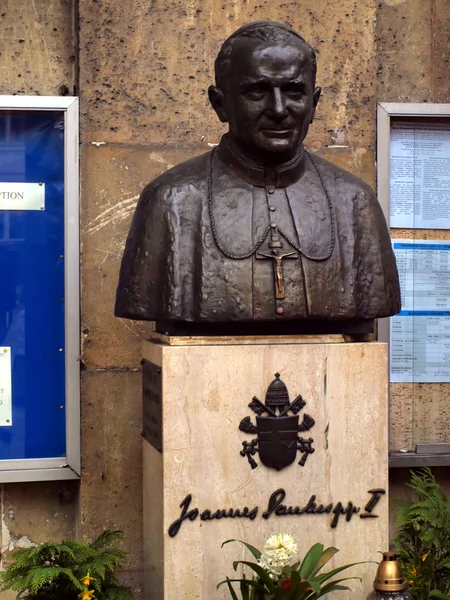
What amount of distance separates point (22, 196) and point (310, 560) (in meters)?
2.37

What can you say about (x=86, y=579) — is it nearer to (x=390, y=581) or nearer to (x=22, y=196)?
(x=390, y=581)

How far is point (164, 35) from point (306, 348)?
198 centimetres

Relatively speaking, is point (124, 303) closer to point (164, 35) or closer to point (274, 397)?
point (274, 397)

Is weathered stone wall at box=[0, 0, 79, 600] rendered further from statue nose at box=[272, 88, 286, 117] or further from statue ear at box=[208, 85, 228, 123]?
statue nose at box=[272, 88, 286, 117]

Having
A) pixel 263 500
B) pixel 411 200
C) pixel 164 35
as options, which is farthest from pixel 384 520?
pixel 164 35

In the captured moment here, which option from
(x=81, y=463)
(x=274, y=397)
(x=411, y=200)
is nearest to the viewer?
(x=274, y=397)

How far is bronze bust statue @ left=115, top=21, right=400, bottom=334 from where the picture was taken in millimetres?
4184

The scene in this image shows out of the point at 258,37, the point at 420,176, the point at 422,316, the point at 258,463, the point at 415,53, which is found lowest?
the point at 258,463

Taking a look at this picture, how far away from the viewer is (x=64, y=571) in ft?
14.3

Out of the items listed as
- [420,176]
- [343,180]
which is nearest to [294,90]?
[343,180]

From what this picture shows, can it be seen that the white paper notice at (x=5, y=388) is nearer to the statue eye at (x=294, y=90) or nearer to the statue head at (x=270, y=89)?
the statue head at (x=270, y=89)

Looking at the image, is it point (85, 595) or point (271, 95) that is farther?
point (85, 595)

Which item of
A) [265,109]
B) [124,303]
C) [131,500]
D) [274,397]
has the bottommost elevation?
[131,500]

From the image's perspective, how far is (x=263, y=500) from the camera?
418 cm
